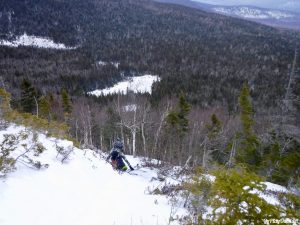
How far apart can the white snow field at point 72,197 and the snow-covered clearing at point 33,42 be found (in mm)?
176054

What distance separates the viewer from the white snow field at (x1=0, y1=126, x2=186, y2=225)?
5.27 m

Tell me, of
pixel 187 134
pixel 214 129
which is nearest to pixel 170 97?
pixel 187 134

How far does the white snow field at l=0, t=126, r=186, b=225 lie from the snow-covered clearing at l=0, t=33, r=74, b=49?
176054mm

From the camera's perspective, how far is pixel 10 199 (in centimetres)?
527

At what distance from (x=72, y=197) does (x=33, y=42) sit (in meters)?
189

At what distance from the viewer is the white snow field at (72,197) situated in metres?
5.27

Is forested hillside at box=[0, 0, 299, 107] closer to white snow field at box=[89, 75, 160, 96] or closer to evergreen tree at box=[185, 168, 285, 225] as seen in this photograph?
white snow field at box=[89, 75, 160, 96]

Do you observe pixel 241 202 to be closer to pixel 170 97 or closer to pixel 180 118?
pixel 180 118

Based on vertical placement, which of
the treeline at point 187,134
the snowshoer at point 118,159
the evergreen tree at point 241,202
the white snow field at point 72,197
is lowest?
the treeline at point 187,134

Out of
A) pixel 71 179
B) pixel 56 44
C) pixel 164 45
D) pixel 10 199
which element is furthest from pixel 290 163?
pixel 56 44

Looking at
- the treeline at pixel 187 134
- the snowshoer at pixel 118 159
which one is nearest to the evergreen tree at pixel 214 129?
the treeline at pixel 187 134

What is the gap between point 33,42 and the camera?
568 ft

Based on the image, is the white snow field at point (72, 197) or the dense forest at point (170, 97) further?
the dense forest at point (170, 97)

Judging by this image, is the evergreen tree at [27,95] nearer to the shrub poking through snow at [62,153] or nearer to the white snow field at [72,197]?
the white snow field at [72,197]
